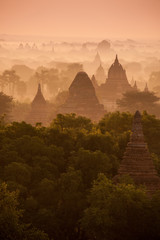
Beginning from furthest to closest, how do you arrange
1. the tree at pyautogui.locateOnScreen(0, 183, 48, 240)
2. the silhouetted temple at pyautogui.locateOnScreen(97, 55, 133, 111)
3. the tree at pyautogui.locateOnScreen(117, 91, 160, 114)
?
the silhouetted temple at pyautogui.locateOnScreen(97, 55, 133, 111)
the tree at pyautogui.locateOnScreen(117, 91, 160, 114)
the tree at pyautogui.locateOnScreen(0, 183, 48, 240)

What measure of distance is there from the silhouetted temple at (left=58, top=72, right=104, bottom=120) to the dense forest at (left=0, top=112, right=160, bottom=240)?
43.1 meters

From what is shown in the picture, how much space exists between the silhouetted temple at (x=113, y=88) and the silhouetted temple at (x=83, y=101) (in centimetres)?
2003

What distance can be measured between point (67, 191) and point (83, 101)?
5623 cm

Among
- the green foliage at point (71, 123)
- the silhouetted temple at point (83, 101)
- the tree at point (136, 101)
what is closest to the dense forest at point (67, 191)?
the green foliage at point (71, 123)

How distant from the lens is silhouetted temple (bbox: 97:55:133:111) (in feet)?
420

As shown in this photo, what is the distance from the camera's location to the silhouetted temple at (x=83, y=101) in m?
105

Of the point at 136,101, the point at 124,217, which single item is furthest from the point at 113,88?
the point at 124,217

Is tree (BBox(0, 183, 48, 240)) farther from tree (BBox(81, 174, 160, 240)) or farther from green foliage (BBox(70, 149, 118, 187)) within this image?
green foliage (BBox(70, 149, 118, 187))

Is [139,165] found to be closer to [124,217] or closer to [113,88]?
[124,217]

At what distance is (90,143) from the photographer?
57.6m

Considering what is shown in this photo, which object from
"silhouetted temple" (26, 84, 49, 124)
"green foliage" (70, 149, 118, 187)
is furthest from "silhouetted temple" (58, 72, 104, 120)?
"green foliage" (70, 149, 118, 187)

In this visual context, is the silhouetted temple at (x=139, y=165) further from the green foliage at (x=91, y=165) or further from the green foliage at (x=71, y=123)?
the green foliage at (x=71, y=123)

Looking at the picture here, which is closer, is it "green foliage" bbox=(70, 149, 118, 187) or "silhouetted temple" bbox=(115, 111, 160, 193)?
"silhouetted temple" bbox=(115, 111, 160, 193)

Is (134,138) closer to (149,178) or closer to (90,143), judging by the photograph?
(149,178)
